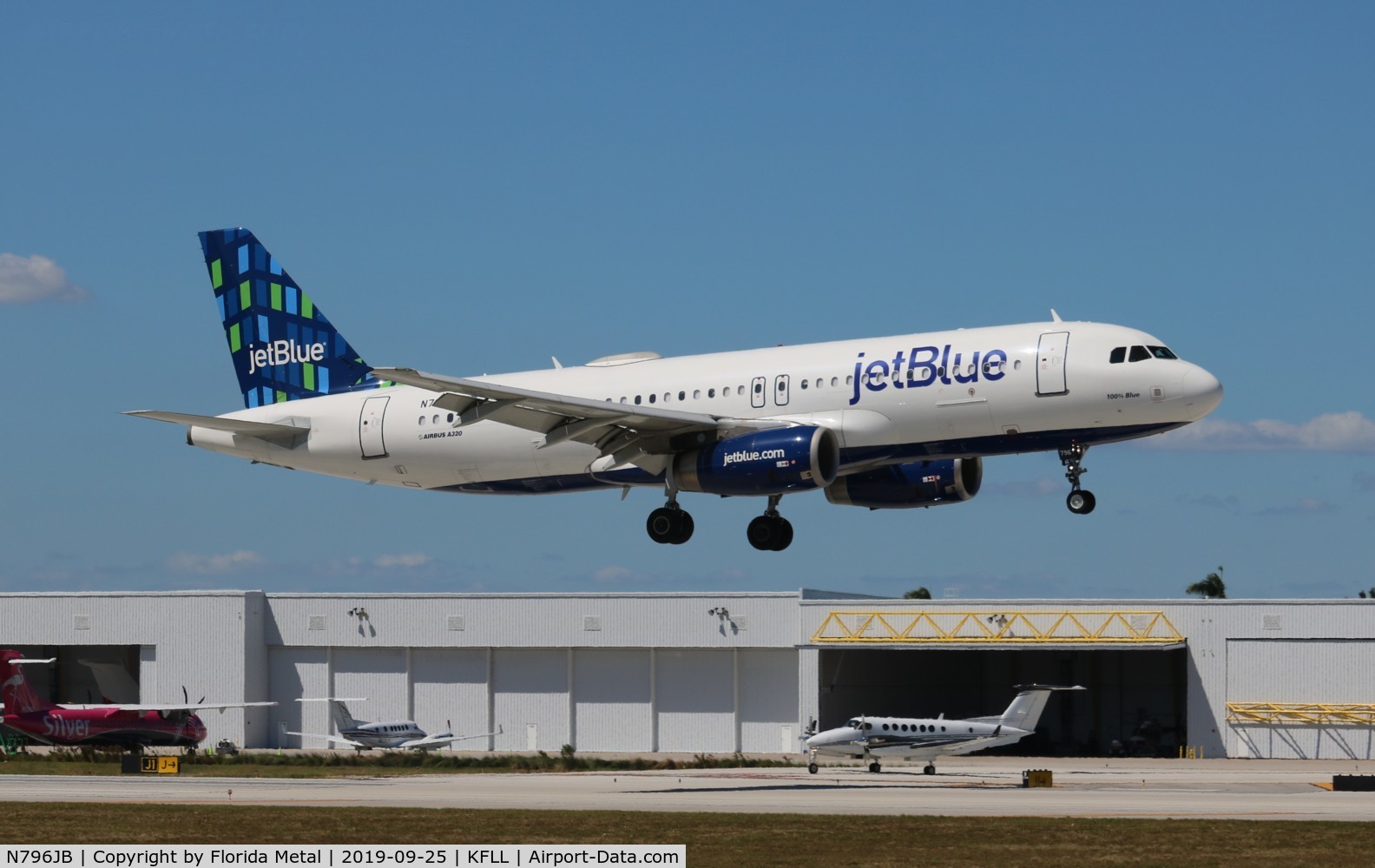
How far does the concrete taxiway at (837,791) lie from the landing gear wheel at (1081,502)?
9.35 metres

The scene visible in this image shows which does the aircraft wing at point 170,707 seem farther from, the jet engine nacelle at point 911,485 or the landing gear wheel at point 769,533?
the jet engine nacelle at point 911,485

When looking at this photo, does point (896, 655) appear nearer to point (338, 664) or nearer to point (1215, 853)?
point (338, 664)

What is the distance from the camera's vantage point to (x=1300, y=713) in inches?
3285

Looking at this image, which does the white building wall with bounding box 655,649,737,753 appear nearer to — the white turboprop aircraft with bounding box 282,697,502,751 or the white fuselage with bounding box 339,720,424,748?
the white turboprop aircraft with bounding box 282,697,502,751

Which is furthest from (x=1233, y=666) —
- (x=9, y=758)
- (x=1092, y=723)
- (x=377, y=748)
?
(x=9, y=758)

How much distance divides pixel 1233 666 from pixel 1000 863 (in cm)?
5054

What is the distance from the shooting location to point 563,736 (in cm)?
9706

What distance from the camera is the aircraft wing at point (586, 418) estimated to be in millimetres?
46750

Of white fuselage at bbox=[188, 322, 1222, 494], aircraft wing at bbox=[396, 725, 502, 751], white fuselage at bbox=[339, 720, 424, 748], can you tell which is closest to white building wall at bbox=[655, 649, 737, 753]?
aircraft wing at bbox=[396, 725, 502, 751]

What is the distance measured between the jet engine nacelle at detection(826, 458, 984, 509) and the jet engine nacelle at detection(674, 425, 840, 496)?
4533 millimetres

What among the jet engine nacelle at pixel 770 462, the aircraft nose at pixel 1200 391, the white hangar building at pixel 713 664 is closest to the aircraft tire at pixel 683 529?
the jet engine nacelle at pixel 770 462

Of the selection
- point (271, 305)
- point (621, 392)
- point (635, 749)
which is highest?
point (271, 305)

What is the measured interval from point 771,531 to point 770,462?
232 inches

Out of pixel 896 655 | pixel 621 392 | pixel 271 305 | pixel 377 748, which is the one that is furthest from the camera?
pixel 896 655
